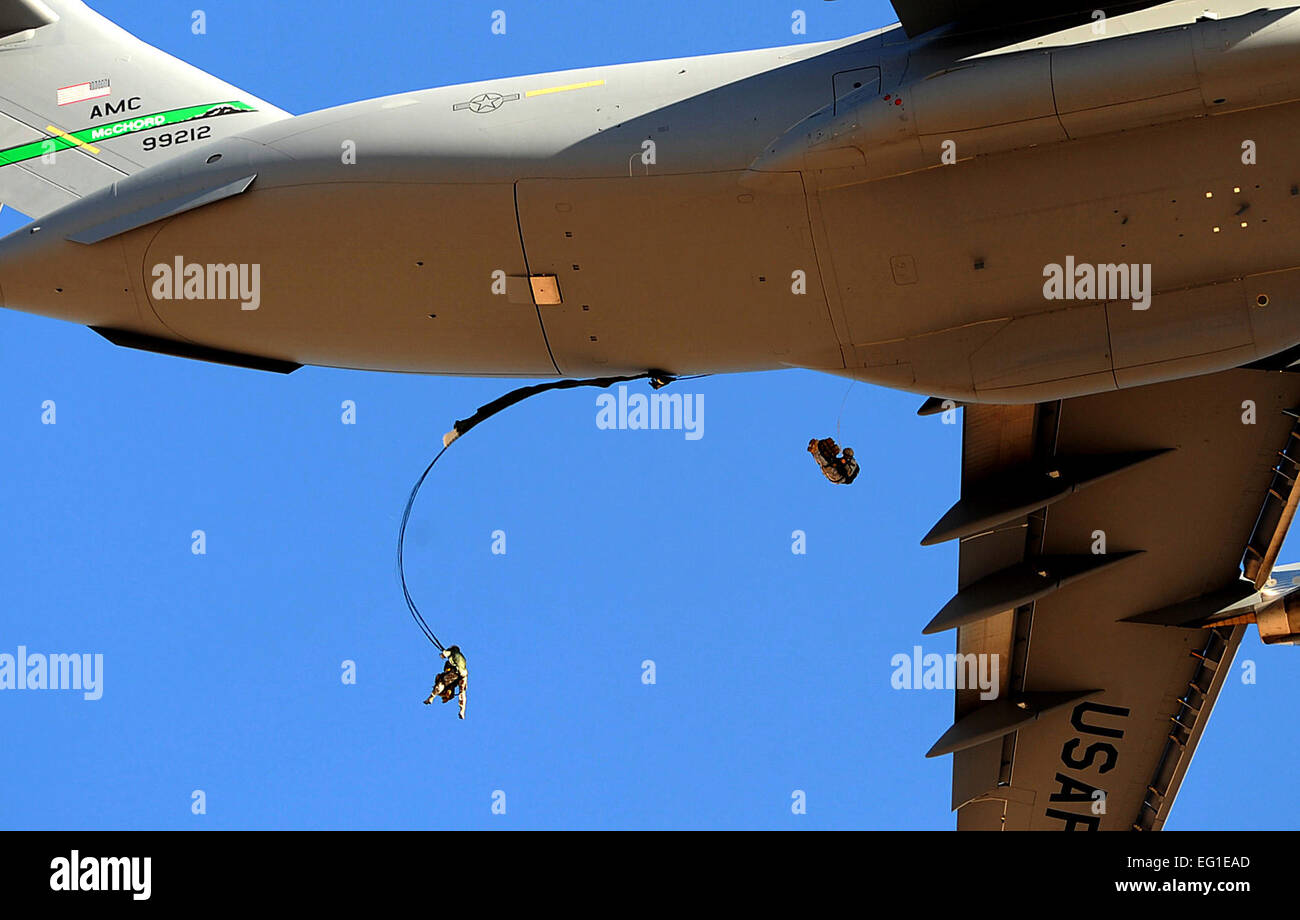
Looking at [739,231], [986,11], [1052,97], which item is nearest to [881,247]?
[739,231]

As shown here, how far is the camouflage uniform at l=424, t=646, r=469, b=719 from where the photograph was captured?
43.4ft

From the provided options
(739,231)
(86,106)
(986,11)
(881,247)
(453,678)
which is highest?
(86,106)

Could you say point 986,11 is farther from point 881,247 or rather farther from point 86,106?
point 86,106

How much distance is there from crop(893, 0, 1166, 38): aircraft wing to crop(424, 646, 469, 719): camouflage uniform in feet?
23.5

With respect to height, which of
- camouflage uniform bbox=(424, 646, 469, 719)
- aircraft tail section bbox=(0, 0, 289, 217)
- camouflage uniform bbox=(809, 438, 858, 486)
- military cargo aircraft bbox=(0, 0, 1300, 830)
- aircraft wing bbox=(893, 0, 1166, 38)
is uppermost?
aircraft tail section bbox=(0, 0, 289, 217)

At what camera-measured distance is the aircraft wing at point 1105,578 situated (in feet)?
48.1

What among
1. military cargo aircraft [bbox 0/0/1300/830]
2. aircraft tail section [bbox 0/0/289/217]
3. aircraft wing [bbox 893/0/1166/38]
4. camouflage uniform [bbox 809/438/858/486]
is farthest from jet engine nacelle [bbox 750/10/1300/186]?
aircraft tail section [bbox 0/0/289/217]

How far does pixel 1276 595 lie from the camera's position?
589 inches

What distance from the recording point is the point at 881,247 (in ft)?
38.8

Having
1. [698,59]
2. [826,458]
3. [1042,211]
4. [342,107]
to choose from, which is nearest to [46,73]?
[342,107]

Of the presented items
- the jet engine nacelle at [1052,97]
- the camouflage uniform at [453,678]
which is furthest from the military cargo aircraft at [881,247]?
the camouflage uniform at [453,678]

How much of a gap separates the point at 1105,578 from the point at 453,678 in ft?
24.4

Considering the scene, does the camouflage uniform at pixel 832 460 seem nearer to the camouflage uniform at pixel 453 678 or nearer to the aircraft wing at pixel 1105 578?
the aircraft wing at pixel 1105 578

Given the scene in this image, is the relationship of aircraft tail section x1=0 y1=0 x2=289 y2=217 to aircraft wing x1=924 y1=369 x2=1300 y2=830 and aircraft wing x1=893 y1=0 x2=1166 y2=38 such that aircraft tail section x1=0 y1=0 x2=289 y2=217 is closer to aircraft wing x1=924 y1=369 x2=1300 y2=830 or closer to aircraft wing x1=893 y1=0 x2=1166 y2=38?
aircraft wing x1=893 y1=0 x2=1166 y2=38
